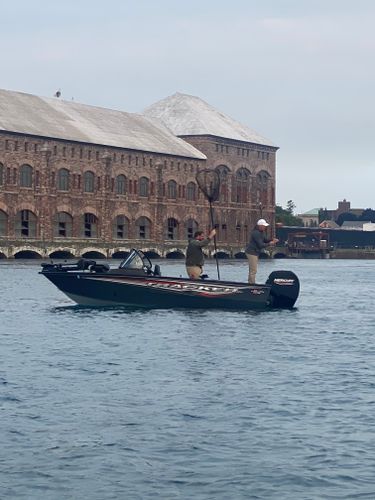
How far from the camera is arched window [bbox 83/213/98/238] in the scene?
3885 inches

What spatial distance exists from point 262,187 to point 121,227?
25558 mm

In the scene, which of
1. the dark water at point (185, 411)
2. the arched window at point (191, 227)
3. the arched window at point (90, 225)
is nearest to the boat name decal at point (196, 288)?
the dark water at point (185, 411)

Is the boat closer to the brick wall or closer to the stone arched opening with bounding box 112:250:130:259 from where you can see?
the brick wall

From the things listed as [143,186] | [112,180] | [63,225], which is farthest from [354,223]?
[63,225]

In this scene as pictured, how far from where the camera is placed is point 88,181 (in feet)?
325

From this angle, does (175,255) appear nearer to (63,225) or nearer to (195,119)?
(195,119)

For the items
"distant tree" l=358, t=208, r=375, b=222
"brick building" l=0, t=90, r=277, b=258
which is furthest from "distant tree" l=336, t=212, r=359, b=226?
"brick building" l=0, t=90, r=277, b=258

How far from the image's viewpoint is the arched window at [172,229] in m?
109

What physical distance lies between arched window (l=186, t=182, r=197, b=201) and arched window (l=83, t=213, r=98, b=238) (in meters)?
14.5

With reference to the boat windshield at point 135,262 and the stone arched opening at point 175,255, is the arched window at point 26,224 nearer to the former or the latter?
the stone arched opening at point 175,255

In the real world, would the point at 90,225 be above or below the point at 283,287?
above

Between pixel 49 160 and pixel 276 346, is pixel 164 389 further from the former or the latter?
pixel 49 160

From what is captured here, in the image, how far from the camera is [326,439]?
15719 millimetres

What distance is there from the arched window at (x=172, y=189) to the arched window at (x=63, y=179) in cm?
1467
